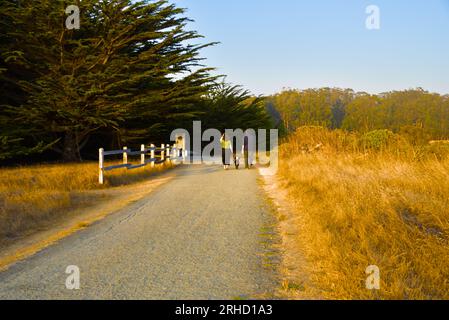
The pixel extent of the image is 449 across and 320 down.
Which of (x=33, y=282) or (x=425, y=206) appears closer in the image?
(x=33, y=282)

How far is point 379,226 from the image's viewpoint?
5.59m

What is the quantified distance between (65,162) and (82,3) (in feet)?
31.7

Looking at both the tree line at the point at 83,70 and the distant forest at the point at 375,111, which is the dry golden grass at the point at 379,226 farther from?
the tree line at the point at 83,70

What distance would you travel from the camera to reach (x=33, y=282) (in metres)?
4.41

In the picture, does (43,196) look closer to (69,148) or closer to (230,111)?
(69,148)

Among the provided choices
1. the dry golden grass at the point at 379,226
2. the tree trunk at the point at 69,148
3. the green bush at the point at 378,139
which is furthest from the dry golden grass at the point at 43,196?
the tree trunk at the point at 69,148

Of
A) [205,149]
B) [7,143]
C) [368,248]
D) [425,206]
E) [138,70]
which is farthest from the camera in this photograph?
[205,149]

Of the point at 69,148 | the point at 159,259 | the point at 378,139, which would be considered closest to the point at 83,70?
the point at 69,148

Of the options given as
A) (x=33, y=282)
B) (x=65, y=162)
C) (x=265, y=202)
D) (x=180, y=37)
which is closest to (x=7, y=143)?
(x=65, y=162)

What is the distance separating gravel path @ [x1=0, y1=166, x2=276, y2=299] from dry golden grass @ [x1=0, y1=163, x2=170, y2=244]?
1.71 metres

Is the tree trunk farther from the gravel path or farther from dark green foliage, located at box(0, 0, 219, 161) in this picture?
the gravel path

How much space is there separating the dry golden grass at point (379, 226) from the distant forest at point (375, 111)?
5.58ft

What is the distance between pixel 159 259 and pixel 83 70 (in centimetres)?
1937

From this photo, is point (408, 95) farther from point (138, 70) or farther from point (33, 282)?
point (33, 282)
